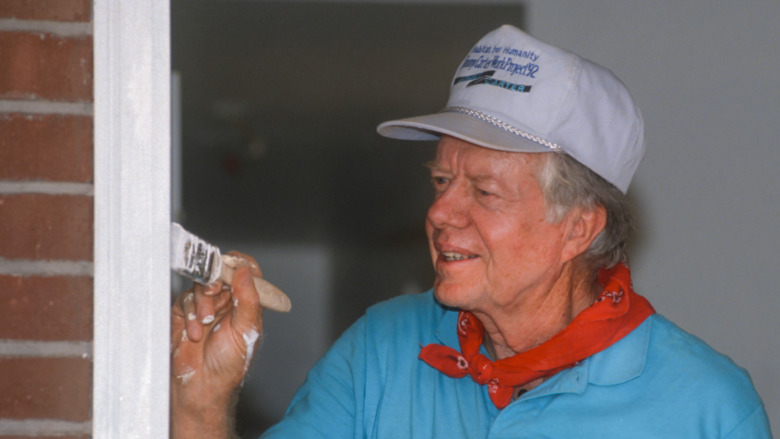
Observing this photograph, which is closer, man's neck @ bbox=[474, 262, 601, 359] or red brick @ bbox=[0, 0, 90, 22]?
red brick @ bbox=[0, 0, 90, 22]

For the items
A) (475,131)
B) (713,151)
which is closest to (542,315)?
(475,131)

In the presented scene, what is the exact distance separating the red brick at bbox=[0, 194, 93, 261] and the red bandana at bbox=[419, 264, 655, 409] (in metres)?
0.83

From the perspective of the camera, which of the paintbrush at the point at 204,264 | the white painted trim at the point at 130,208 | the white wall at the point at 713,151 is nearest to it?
the white painted trim at the point at 130,208

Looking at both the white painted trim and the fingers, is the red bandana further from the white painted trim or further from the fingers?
the white painted trim

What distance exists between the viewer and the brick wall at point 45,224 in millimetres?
885

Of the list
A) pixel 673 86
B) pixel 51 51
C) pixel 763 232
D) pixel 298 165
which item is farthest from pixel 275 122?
pixel 51 51

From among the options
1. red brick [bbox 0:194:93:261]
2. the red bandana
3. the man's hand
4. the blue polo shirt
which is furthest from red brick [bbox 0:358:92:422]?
the red bandana

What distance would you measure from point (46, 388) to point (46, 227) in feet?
0.55

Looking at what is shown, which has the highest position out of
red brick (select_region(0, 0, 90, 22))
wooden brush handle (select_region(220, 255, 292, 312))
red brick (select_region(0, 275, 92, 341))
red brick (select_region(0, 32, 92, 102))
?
red brick (select_region(0, 0, 90, 22))

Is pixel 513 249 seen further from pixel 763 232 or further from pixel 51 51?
pixel 763 232

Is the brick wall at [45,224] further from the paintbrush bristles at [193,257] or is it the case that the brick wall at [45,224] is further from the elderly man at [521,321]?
the elderly man at [521,321]

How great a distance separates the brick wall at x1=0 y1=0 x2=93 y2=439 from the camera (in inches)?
34.9

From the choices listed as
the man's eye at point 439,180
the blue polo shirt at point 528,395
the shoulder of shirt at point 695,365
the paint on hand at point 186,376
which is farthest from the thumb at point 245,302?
the shoulder of shirt at point 695,365

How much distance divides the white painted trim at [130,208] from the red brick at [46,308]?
21 mm
